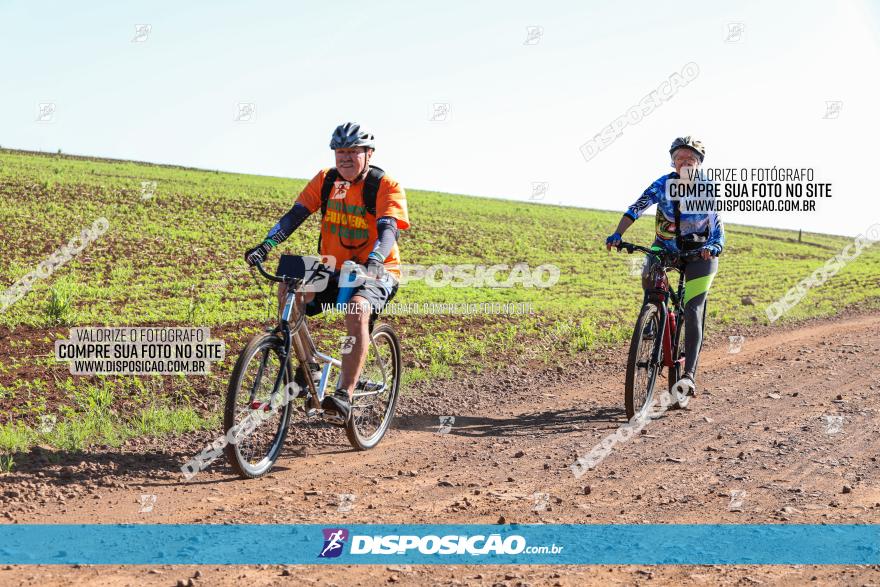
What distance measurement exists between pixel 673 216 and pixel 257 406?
16.3ft

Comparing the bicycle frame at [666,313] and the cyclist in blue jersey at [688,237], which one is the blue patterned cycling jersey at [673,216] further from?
the bicycle frame at [666,313]

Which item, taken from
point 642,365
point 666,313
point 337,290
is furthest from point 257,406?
point 666,313

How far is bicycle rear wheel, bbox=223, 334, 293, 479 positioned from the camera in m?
5.37

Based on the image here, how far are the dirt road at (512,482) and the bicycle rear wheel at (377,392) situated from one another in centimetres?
17

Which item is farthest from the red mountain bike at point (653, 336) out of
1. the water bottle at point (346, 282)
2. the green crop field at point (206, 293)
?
the water bottle at point (346, 282)

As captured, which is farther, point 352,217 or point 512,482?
point 352,217

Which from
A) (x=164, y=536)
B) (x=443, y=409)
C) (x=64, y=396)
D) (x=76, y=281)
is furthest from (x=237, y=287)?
(x=164, y=536)

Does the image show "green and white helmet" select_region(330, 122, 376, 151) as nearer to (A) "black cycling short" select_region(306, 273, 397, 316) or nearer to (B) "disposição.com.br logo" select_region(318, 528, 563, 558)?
(A) "black cycling short" select_region(306, 273, 397, 316)

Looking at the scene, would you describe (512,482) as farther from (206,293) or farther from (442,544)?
(206,293)

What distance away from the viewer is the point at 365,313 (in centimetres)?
611

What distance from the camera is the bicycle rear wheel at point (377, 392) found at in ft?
21.8

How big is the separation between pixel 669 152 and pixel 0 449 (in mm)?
6892

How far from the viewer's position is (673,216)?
8.23 meters

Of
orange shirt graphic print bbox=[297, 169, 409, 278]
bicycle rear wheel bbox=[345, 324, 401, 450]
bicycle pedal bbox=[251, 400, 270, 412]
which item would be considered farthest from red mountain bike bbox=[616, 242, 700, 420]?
bicycle pedal bbox=[251, 400, 270, 412]
